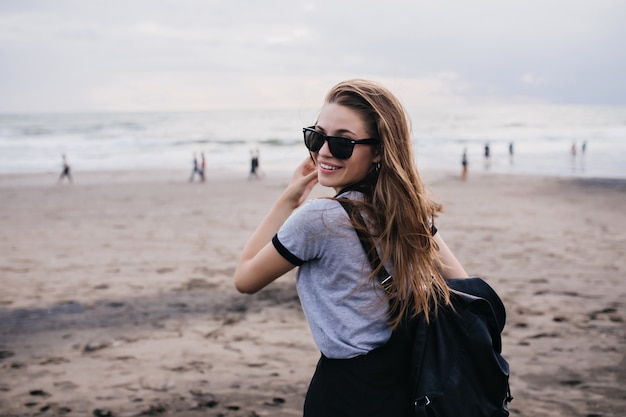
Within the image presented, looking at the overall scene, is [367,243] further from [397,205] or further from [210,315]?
[210,315]

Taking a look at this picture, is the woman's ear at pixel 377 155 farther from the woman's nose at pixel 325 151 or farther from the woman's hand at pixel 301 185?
the woman's hand at pixel 301 185

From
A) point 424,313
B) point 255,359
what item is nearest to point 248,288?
point 424,313

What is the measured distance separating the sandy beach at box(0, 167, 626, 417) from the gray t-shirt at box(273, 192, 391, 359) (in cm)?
291

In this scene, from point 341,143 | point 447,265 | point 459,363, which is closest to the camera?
point 459,363

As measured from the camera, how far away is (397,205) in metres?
1.55

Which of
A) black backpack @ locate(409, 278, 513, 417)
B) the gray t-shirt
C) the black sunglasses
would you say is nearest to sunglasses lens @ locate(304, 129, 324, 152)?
the black sunglasses

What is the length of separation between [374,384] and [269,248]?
19.1 inches

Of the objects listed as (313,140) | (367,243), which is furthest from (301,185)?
(367,243)

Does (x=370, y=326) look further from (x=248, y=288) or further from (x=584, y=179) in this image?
(x=584, y=179)

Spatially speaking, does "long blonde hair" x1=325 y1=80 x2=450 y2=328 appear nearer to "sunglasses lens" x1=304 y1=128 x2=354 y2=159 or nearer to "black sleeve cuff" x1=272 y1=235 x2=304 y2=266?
"sunglasses lens" x1=304 y1=128 x2=354 y2=159

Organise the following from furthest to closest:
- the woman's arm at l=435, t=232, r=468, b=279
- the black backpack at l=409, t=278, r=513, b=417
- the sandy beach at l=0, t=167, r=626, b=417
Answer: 1. the sandy beach at l=0, t=167, r=626, b=417
2. the woman's arm at l=435, t=232, r=468, b=279
3. the black backpack at l=409, t=278, r=513, b=417

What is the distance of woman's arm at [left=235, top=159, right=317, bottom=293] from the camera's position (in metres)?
1.58

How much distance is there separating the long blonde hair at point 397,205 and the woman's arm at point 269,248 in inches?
10.3

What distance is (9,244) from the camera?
36.8ft
